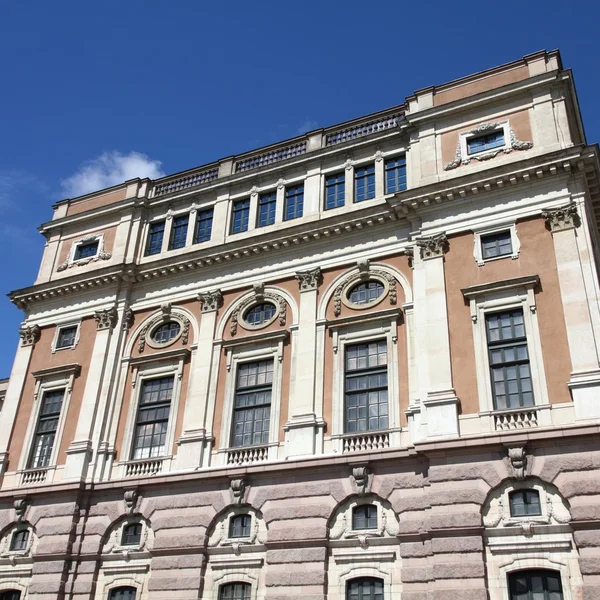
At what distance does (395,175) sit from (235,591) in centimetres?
1698

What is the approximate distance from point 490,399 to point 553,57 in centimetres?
1395

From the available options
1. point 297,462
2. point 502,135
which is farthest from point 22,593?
point 502,135

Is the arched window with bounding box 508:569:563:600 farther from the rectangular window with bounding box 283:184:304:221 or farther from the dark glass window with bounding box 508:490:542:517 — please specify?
the rectangular window with bounding box 283:184:304:221

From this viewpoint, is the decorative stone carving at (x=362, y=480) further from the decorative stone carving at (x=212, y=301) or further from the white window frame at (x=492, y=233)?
the decorative stone carving at (x=212, y=301)

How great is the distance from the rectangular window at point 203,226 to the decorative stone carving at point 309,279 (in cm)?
584

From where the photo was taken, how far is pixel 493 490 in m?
20.7

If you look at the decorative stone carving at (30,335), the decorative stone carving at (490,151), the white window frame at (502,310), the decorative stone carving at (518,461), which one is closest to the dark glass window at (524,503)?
the decorative stone carving at (518,461)

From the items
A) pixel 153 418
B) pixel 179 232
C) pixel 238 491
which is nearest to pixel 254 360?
pixel 153 418

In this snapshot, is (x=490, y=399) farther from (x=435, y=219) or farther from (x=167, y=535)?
(x=167, y=535)

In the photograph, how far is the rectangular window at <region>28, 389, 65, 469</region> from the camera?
97.1 ft

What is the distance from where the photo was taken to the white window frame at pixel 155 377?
27.6 meters

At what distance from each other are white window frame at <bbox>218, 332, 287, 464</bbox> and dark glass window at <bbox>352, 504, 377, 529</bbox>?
12.6 ft

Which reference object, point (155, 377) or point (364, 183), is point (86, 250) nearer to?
point (155, 377)

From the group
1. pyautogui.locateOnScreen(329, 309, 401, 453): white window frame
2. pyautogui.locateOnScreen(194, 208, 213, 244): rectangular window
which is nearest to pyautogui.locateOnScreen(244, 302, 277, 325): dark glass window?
pyautogui.locateOnScreen(329, 309, 401, 453): white window frame
